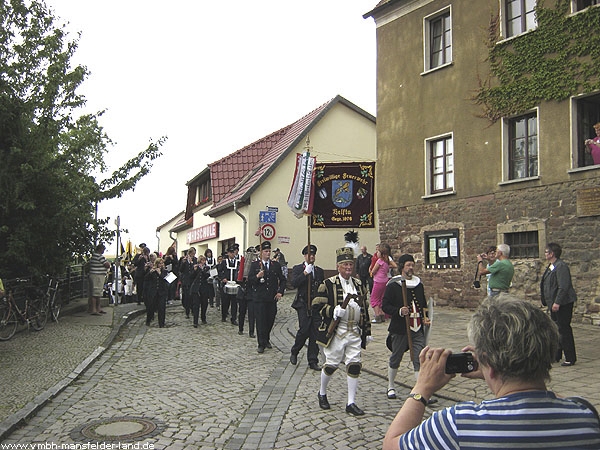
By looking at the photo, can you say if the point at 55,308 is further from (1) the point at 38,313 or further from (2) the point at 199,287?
(2) the point at 199,287

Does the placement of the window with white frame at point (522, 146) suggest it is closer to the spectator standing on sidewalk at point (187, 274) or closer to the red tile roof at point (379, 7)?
the red tile roof at point (379, 7)

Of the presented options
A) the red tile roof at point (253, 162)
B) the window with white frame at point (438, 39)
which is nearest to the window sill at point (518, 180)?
the window with white frame at point (438, 39)

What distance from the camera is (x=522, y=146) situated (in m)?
15.5

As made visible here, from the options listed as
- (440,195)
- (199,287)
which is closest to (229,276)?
(199,287)

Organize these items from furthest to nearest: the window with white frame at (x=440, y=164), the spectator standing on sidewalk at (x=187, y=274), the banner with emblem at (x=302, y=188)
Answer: the window with white frame at (x=440, y=164) → the spectator standing on sidewalk at (x=187, y=274) → the banner with emblem at (x=302, y=188)

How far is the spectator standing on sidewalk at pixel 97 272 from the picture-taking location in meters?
16.1

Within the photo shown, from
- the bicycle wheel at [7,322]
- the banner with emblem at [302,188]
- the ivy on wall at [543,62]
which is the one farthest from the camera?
the ivy on wall at [543,62]

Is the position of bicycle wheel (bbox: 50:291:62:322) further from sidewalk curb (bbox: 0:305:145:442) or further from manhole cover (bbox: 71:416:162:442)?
manhole cover (bbox: 71:416:162:442)

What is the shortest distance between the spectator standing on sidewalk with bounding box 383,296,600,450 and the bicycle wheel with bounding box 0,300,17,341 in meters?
11.3

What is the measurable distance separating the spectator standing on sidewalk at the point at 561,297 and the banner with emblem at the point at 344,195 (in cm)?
339

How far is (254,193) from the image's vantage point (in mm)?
26859

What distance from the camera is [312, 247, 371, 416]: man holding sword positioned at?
711 centimetres

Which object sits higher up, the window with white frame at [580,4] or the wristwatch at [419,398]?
the window with white frame at [580,4]

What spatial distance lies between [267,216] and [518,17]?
13.6 meters
